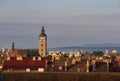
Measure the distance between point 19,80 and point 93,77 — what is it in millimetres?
6843

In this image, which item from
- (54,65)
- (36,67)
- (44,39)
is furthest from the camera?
(44,39)

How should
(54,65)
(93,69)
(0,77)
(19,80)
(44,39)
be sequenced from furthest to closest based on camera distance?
(44,39)
(54,65)
(93,69)
(19,80)
(0,77)

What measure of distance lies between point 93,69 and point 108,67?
6.46 feet

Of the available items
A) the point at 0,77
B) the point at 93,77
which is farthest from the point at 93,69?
the point at 0,77

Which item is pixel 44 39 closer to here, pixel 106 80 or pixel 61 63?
pixel 61 63

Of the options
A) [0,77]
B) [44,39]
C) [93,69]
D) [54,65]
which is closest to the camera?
[0,77]

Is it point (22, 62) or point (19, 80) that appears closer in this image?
point (19, 80)

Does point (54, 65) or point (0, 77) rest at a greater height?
point (0, 77)

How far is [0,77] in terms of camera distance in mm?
6289

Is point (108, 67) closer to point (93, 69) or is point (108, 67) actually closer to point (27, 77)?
point (93, 69)

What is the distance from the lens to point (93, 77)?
41438 mm

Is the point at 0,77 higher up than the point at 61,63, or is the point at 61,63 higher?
the point at 0,77

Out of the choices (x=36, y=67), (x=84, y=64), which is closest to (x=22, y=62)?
(x=36, y=67)

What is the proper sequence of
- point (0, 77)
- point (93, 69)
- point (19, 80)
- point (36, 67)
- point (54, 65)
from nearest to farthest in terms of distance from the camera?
point (0, 77) < point (19, 80) < point (93, 69) < point (54, 65) < point (36, 67)
